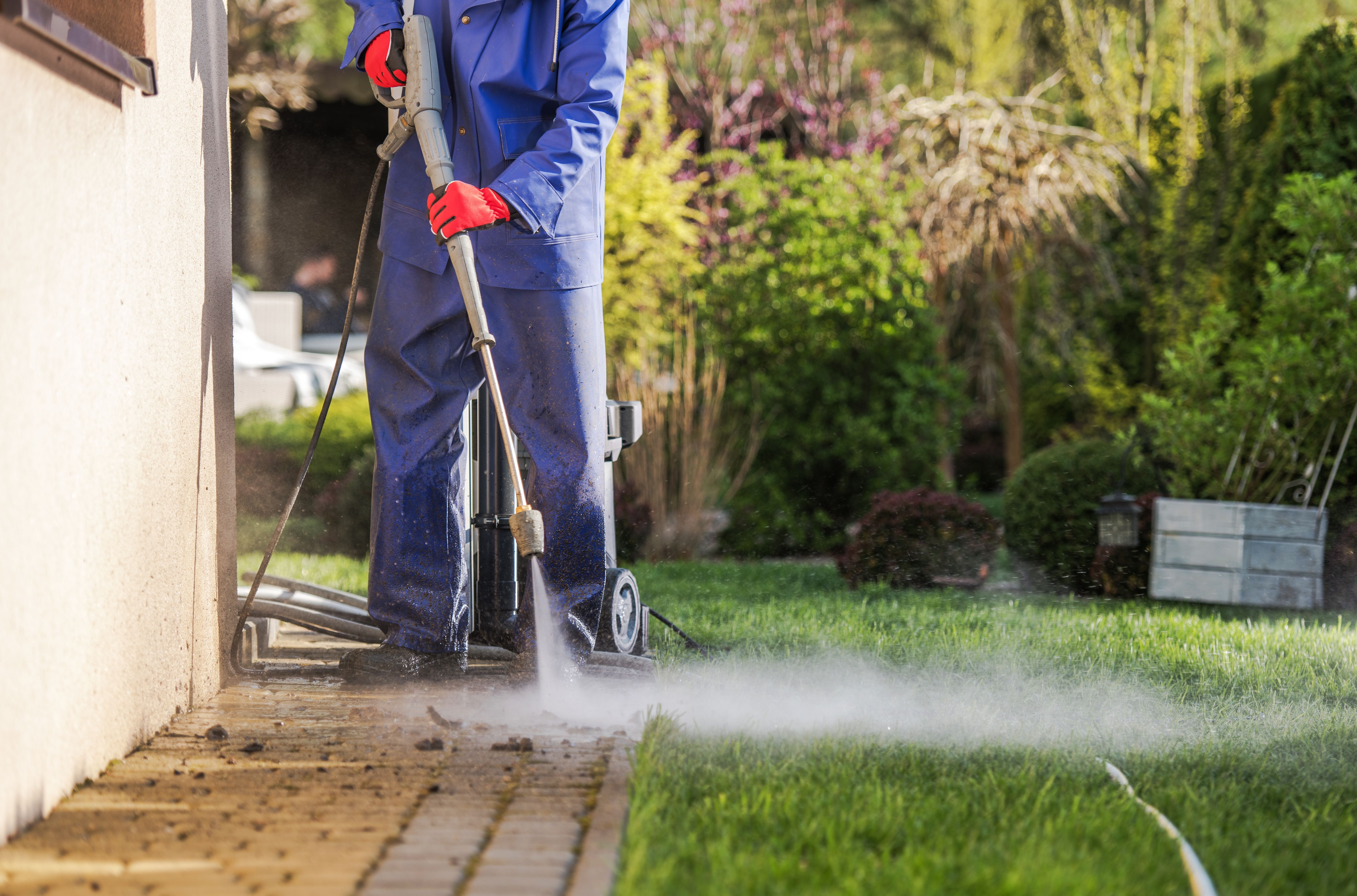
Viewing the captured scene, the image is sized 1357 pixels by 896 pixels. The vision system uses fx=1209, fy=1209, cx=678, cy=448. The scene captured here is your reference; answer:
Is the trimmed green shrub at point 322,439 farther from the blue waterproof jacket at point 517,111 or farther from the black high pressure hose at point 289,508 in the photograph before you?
the blue waterproof jacket at point 517,111

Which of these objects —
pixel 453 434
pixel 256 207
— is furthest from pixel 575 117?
pixel 256 207

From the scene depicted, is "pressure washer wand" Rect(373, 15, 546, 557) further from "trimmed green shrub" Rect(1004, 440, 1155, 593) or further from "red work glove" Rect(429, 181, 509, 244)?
"trimmed green shrub" Rect(1004, 440, 1155, 593)

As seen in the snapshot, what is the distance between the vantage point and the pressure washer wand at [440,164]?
261 centimetres

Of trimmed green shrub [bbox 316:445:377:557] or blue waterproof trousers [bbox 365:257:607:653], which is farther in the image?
trimmed green shrub [bbox 316:445:377:557]

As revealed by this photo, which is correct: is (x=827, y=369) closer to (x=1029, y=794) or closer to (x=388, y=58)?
(x=388, y=58)

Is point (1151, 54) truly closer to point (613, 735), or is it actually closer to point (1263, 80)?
point (1263, 80)

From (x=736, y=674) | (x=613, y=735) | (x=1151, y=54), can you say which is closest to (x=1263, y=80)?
(x=1151, y=54)

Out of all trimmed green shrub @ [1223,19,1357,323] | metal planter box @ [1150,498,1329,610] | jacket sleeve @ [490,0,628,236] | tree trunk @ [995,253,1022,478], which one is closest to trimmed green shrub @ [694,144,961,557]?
tree trunk @ [995,253,1022,478]

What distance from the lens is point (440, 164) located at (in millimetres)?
2719

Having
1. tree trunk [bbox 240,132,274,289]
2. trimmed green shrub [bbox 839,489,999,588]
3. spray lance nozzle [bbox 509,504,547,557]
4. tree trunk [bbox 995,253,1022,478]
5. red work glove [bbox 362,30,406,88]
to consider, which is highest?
tree trunk [bbox 240,132,274,289]

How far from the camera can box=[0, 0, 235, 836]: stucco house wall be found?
181 centimetres


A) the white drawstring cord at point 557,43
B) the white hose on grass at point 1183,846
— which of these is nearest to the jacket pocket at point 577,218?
the white drawstring cord at point 557,43

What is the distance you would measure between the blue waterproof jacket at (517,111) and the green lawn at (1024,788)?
1.12m

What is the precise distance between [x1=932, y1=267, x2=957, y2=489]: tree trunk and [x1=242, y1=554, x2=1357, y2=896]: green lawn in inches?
116
